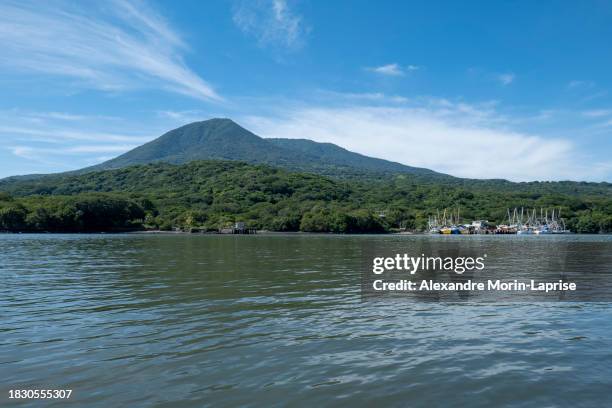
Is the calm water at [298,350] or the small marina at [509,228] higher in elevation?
the small marina at [509,228]

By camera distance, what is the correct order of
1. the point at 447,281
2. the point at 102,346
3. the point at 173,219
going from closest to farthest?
the point at 102,346, the point at 447,281, the point at 173,219

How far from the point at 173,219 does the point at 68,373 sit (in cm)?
17097

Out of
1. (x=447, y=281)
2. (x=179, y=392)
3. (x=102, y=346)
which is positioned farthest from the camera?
(x=447, y=281)

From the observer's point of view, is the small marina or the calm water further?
the small marina

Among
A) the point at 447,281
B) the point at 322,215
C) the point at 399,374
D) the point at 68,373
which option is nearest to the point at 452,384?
the point at 399,374

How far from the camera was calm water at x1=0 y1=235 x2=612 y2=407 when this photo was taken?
914cm

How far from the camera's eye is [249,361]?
11.0 meters

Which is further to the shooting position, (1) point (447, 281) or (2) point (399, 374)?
(1) point (447, 281)

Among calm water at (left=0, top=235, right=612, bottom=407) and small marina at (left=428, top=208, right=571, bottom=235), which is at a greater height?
small marina at (left=428, top=208, right=571, bottom=235)

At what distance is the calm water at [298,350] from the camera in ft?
30.0

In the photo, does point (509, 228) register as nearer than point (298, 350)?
No

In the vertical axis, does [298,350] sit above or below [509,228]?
below

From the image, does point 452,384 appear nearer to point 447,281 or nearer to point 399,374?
point 399,374

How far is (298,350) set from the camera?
1182 cm
